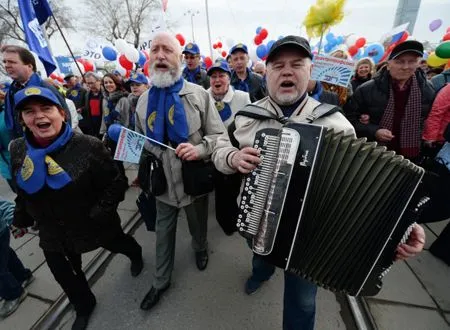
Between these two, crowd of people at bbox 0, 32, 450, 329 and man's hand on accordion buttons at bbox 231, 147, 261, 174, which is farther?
crowd of people at bbox 0, 32, 450, 329

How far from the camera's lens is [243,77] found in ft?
13.5

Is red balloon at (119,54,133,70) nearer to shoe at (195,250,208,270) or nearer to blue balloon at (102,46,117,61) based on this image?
blue balloon at (102,46,117,61)

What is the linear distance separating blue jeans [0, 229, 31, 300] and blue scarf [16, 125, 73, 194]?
0.83m

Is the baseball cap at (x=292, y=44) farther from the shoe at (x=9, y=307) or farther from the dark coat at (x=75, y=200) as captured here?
the shoe at (x=9, y=307)

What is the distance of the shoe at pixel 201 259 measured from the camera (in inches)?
99.2

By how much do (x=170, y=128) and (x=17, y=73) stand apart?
2210mm

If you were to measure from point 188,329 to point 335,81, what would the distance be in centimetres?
343

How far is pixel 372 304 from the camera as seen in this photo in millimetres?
2055

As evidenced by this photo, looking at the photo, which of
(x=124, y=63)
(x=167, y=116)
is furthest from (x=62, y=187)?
(x=124, y=63)

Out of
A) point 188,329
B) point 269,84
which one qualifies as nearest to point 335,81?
point 269,84

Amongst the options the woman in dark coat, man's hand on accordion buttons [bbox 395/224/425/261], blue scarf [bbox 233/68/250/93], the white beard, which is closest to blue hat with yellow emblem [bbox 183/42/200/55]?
blue scarf [bbox 233/68/250/93]

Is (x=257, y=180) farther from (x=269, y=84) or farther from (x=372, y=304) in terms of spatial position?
(x=372, y=304)

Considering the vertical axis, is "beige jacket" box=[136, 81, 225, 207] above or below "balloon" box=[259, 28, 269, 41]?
below

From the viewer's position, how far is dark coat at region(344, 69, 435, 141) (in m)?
2.42
